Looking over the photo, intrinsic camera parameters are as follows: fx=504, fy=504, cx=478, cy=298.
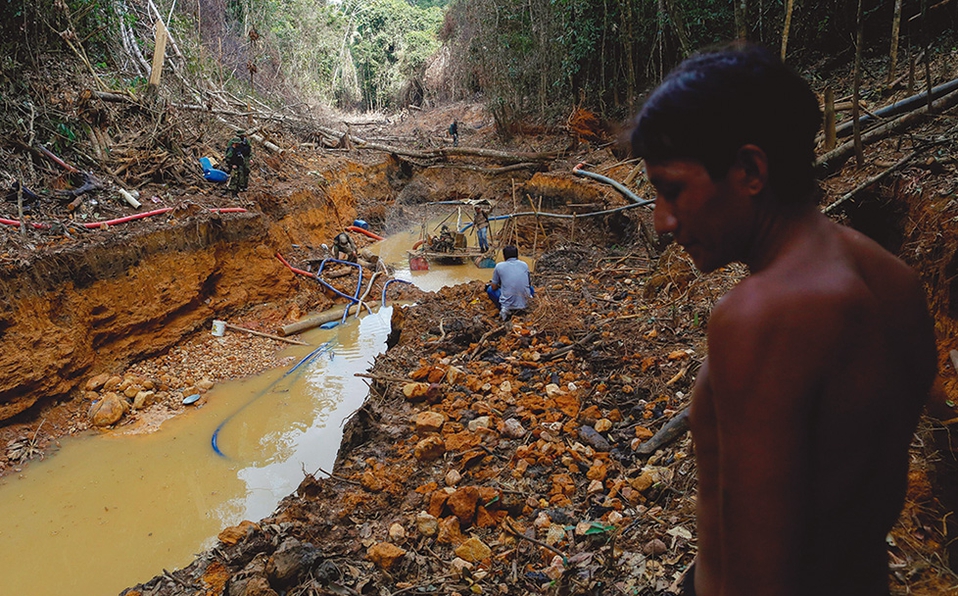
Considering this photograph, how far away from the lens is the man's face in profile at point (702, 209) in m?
0.75

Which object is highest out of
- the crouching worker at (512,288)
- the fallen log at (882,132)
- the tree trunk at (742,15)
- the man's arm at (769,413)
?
the tree trunk at (742,15)

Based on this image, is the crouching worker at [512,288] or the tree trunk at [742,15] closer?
the tree trunk at [742,15]

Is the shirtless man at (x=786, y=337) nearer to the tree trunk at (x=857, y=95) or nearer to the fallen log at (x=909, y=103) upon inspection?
the tree trunk at (x=857, y=95)

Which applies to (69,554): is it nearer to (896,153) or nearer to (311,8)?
(896,153)

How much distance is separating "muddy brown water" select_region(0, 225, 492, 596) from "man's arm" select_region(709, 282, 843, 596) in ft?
10.7

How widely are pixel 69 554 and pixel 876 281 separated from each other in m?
5.70

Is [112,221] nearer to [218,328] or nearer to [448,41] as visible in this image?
[218,328]

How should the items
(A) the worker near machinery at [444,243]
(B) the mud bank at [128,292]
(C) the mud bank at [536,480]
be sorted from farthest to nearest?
(A) the worker near machinery at [444,243]
(B) the mud bank at [128,292]
(C) the mud bank at [536,480]

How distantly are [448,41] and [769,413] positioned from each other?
26813 millimetres

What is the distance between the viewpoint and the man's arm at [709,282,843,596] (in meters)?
0.67

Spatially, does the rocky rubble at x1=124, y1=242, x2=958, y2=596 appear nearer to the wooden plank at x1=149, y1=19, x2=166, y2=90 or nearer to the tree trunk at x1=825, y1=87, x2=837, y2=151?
the tree trunk at x1=825, y1=87, x2=837, y2=151

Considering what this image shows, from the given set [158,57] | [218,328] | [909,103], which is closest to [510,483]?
[909,103]

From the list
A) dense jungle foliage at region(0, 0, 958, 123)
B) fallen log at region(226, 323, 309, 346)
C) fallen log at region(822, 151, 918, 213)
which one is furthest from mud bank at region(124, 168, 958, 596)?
fallen log at region(226, 323, 309, 346)

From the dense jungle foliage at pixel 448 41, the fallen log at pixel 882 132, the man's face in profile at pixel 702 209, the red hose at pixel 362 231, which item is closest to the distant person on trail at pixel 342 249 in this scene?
the red hose at pixel 362 231
